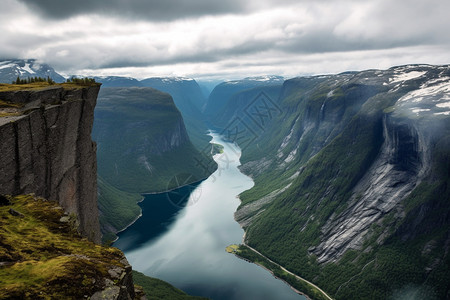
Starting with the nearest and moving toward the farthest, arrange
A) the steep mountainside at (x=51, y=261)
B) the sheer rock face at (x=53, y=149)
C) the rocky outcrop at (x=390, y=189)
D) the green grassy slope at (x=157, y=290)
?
the steep mountainside at (x=51, y=261) < the sheer rock face at (x=53, y=149) < the green grassy slope at (x=157, y=290) < the rocky outcrop at (x=390, y=189)

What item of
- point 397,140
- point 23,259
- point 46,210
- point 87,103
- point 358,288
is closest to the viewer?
point 23,259

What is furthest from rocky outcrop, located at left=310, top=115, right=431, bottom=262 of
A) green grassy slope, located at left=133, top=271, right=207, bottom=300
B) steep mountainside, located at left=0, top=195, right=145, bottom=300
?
steep mountainside, located at left=0, top=195, right=145, bottom=300

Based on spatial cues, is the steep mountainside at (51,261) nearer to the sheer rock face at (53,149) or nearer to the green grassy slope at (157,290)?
the sheer rock face at (53,149)

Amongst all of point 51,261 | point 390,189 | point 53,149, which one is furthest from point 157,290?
point 390,189

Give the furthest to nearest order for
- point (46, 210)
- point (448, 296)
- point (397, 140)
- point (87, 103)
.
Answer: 1. point (397, 140)
2. point (448, 296)
3. point (87, 103)
4. point (46, 210)

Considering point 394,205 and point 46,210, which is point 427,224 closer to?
point 394,205

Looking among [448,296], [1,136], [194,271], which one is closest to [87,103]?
[1,136]

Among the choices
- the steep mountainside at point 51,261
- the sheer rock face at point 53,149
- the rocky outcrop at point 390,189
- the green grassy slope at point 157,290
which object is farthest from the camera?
the rocky outcrop at point 390,189

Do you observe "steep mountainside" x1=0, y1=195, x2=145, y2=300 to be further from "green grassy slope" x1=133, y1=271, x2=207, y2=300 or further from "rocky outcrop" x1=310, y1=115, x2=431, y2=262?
"rocky outcrop" x1=310, y1=115, x2=431, y2=262

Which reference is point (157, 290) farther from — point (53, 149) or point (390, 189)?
point (390, 189)

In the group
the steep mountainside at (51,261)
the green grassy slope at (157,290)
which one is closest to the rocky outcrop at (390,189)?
the green grassy slope at (157,290)
